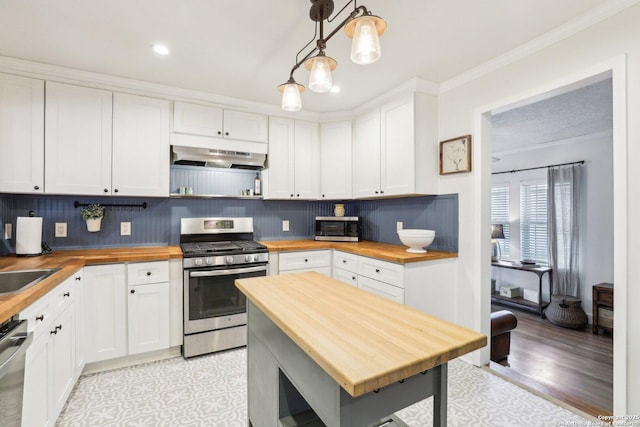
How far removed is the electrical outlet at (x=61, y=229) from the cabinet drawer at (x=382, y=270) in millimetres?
2743

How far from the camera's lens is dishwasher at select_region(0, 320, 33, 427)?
110 cm

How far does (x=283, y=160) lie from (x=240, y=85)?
0.92 m

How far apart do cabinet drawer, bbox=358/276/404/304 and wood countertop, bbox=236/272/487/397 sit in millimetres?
1146

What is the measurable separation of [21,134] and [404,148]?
125 inches

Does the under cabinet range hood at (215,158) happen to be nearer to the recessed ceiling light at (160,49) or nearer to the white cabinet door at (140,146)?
the white cabinet door at (140,146)

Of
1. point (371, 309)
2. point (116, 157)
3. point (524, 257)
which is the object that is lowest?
point (524, 257)

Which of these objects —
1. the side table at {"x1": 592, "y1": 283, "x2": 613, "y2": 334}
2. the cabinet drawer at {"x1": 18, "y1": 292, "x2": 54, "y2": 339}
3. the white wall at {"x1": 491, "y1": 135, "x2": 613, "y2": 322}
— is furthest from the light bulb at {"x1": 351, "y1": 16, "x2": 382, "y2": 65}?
the white wall at {"x1": 491, "y1": 135, "x2": 613, "y2": 322}

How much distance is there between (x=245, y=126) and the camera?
3.22 metres

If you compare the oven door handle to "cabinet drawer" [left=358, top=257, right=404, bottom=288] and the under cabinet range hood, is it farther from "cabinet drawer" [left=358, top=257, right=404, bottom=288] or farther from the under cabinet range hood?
the under cabinet range hood

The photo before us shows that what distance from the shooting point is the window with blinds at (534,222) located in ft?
16.4

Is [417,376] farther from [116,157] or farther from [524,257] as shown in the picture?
[524,257]

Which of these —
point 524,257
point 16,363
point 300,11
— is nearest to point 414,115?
point 300,11

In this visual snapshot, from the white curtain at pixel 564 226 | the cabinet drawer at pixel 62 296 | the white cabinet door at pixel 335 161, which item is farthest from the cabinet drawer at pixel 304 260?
the white curtain at pixel 564 226

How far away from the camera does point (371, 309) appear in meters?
1.23
